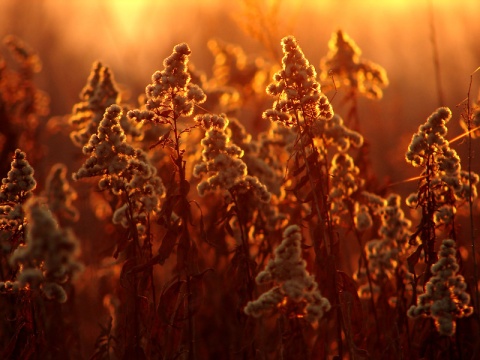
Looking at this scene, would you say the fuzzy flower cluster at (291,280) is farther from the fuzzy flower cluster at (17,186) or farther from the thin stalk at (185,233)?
the fuzzy flower cluster at (17,186)

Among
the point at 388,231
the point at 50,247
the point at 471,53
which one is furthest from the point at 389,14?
the point at 50,247

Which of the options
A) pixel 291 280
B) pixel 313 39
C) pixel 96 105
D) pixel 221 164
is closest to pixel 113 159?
pixel 221 164

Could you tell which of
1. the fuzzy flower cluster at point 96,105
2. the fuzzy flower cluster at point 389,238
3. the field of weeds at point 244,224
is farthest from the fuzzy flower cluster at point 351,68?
the fuzzy flower cluster at point 96,105

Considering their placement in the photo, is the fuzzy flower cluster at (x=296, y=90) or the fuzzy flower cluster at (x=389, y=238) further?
the fuzzy flower cluster at (x=389, y=238)

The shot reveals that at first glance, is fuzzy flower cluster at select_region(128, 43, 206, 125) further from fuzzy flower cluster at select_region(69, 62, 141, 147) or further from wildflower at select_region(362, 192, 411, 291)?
wildflower at select_region(362, 192, 411, 291)

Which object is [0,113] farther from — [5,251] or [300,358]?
[300,358]

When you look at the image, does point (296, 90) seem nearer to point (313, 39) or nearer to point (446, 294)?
point (446, 294)
